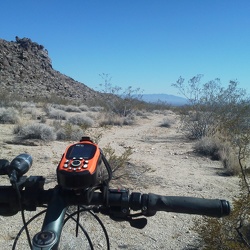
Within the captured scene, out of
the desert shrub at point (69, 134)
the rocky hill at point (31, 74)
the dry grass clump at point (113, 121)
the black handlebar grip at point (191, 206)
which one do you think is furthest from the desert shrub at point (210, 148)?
the rocky hill at point (31, 74)

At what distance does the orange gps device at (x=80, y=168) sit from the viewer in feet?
3.70

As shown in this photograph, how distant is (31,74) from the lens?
5353cm

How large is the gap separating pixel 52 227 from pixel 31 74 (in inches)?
2180

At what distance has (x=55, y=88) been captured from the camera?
55875mm

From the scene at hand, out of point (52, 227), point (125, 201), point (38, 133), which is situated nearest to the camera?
point (52, 227)

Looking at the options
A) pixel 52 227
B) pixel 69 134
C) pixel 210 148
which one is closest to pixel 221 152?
pixel 210 148

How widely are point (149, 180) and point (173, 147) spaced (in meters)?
5.05

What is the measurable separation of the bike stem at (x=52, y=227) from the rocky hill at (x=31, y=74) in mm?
43250

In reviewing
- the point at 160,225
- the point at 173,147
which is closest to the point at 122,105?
the point at 173,147

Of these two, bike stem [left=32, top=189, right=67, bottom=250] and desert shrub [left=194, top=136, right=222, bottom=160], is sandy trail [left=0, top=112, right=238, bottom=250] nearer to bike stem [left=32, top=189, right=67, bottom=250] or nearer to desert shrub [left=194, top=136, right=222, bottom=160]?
desert shrub [left=194, top=136, right=222, bottom=160]

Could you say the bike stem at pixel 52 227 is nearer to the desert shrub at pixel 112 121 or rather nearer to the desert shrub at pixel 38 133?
the desert shrub at pixel 38 133

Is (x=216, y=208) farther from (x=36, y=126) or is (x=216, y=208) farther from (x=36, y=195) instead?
(x=36, y=126)

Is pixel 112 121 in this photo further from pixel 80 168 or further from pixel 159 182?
pixel 80 168

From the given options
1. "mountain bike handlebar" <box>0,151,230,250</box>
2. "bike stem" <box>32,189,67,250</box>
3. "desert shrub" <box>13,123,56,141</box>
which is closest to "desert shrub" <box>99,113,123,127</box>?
"desert shrub" <box>13,123,56,141</box>
